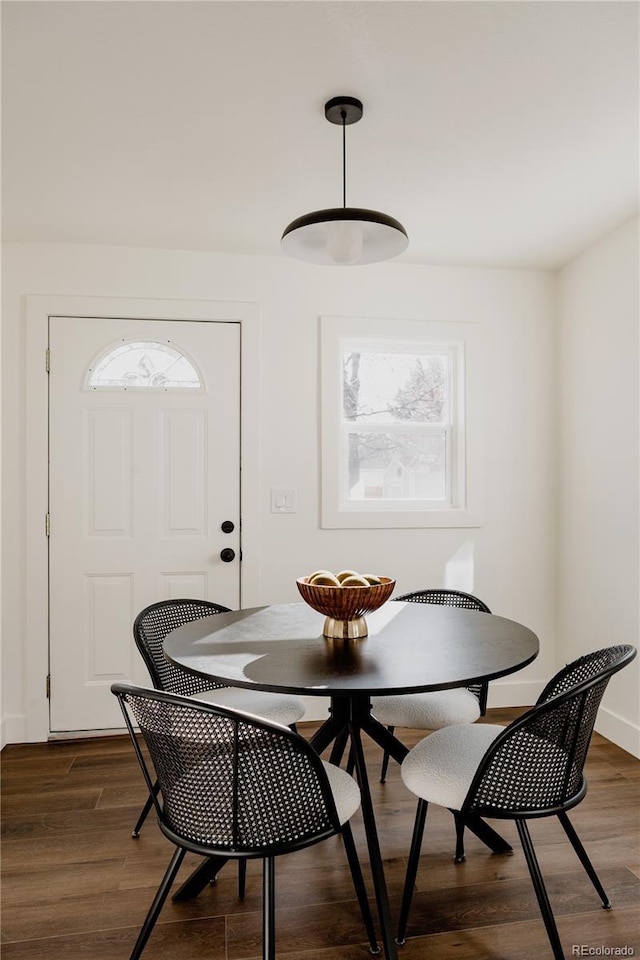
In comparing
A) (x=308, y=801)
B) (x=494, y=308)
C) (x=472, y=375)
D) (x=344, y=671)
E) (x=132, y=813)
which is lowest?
(x=132, y=813)

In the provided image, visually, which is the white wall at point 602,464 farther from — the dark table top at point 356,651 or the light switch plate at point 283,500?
the light switch plate at point 283,500

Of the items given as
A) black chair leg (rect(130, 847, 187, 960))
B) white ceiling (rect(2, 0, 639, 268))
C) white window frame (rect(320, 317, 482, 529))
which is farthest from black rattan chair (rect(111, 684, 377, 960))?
white window frame (rect(320, 317, 482, 529))

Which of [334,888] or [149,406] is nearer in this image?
[334,888]

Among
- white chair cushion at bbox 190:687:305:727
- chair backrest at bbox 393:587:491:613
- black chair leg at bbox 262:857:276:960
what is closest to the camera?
black chair leg at bbox 262:857:276:960

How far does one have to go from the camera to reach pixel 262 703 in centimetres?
227

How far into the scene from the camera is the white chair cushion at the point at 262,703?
2221mm

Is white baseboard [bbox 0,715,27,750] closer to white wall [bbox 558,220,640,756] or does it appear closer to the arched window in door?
the arched window in door

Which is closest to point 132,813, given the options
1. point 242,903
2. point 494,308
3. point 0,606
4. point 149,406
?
point 242,903

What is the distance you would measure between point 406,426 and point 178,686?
1.98 metres

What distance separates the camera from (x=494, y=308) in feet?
12.5

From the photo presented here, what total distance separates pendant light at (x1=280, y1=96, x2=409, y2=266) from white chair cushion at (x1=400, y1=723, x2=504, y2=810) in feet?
4.87

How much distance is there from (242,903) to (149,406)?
227cm

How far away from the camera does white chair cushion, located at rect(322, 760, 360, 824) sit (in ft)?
5.34

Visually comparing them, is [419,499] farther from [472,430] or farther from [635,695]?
[635,695]
